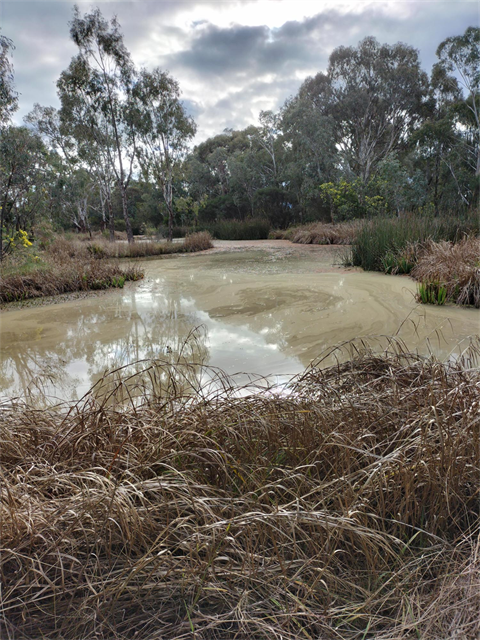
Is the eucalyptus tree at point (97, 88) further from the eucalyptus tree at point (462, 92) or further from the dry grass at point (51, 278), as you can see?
the eucalyptus tree at point (462, 92)

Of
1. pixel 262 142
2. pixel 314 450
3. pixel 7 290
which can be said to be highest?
pixel 262 142

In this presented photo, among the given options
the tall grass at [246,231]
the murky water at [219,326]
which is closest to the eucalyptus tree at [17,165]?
the murky water at [219,326]

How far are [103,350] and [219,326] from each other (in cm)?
146

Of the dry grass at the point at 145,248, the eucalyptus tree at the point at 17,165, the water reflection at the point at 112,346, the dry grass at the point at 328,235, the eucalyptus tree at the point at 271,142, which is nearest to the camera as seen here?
the water reflection at the point at 112,346

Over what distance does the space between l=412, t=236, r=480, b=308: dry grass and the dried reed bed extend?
3.95 meters

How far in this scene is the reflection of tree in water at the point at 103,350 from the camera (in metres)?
3.43

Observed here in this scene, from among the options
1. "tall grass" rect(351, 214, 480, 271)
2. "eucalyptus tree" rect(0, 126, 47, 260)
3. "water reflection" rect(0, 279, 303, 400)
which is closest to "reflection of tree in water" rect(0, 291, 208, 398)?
"water reflection" rect(0, 279, 303, 400)

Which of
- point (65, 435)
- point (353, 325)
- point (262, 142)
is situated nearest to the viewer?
point (65, 435)

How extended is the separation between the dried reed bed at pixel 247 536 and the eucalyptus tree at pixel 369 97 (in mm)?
26676

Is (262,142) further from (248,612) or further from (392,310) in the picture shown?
(248,612)

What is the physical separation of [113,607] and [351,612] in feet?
2.35

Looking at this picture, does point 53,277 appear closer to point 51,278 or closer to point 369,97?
point 51,278

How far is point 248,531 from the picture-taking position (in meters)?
1.30

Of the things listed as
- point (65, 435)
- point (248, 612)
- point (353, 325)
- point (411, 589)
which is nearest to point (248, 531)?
point (248, 612)
